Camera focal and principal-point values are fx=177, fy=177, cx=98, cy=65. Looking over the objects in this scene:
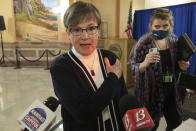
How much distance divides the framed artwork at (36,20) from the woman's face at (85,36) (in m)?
6.15

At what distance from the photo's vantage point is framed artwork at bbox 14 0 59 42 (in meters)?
6.62

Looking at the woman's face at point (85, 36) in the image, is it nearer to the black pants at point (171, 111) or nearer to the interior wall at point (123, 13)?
the black pants at point (171, 111)

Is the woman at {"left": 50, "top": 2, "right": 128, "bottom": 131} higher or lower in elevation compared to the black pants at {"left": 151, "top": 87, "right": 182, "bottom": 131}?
higher

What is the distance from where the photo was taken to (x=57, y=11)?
6629 millimetres

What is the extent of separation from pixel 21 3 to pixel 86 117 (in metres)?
6.91

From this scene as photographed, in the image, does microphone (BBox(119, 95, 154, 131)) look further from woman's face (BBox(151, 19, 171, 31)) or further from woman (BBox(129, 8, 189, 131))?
woman's face (BBox(151, 19, 171, 31))

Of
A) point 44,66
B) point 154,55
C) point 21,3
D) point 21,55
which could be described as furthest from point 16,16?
point 154,55

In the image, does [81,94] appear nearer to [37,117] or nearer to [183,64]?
[37,117]

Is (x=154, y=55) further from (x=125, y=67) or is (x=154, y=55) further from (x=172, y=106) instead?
(x=125, y=67)

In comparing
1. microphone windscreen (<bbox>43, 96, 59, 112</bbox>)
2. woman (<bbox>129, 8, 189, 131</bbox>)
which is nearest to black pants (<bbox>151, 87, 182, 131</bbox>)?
woman (<bbox>129, 8, 189, 131</bbox>)

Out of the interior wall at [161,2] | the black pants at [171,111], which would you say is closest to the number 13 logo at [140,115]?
the black pants at [171,111]

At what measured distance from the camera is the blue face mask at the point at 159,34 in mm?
1522

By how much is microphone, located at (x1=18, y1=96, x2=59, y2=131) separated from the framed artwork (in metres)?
6.18

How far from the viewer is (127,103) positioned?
939mm
